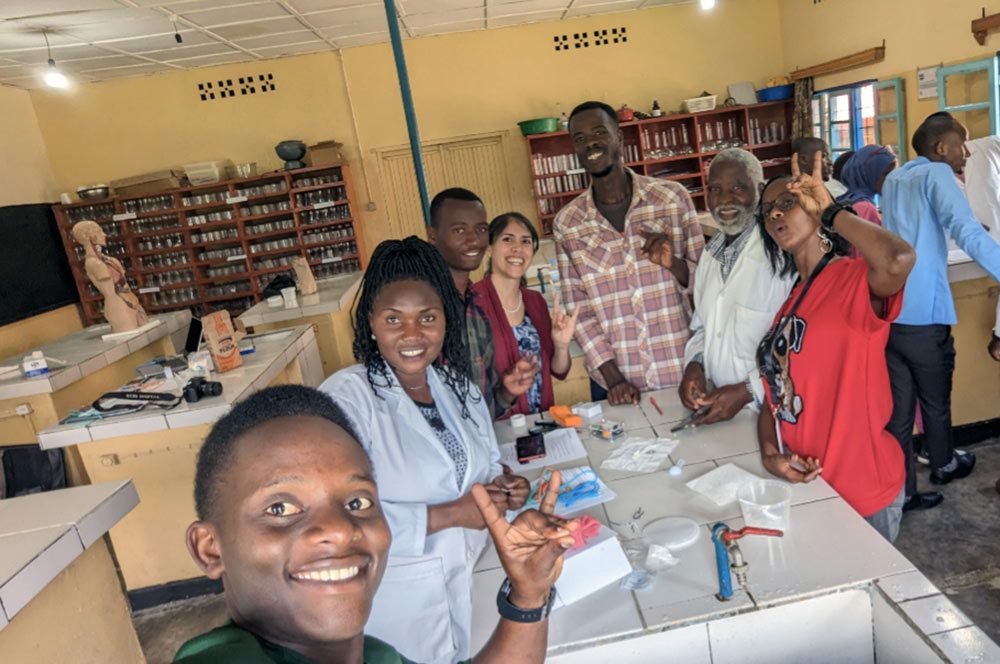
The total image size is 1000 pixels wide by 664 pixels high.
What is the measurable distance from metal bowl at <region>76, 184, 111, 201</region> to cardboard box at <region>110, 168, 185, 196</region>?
103 millimetres

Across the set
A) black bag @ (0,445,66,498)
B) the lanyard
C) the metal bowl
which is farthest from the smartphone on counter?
the metal bowl

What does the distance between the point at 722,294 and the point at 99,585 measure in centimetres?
197

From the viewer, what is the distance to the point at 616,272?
2537mm

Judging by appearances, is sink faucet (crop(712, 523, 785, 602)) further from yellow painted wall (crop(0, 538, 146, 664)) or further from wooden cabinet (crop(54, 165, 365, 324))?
wooden cabinet (crop(54, 165, 365, 324))

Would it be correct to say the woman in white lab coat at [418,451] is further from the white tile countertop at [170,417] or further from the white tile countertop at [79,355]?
the white tile countertop at [79,355]

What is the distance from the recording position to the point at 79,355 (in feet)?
14.0

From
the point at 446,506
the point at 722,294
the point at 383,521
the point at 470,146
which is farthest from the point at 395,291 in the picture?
the point at 470,146

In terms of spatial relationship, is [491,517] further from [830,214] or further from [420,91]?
[420,91]

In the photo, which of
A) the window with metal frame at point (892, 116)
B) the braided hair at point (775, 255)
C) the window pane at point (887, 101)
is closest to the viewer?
the braided hair at point (775, 255)

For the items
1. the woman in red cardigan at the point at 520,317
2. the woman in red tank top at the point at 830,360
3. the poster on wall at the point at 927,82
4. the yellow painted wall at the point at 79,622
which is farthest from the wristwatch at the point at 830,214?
the poster on wall at the point at 927,82

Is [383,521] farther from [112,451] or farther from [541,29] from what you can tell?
[541,29]

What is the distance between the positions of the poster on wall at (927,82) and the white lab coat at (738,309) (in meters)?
4.65

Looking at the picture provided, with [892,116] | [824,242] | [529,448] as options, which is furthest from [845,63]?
[529,448]

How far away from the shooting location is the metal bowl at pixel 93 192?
23.7ft
